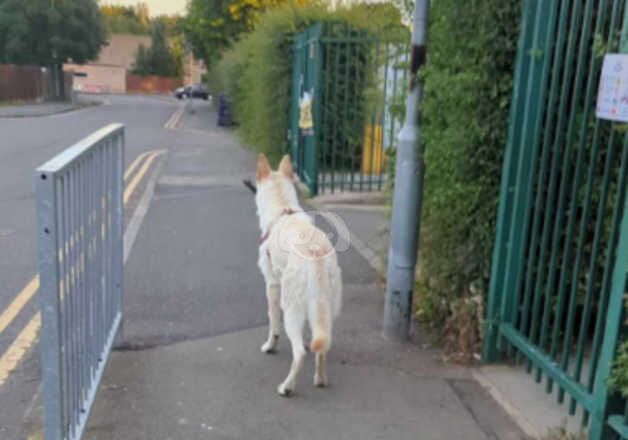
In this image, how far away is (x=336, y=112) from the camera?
10875 mm

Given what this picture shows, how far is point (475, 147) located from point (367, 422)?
192 cm

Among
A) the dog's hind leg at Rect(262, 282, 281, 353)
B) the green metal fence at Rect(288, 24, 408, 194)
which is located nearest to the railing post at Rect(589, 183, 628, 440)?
the dog's hind leg at Rect(262, 282, 281, 353)

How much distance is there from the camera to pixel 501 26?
3953 mm

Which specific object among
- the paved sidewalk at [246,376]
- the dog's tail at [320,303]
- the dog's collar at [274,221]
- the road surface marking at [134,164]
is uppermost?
the dog's collar at [274,221]

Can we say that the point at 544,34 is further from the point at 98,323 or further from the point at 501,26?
the point at 98,323

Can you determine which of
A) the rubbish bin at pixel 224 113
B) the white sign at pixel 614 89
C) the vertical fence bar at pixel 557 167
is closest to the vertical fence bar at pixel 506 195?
the vertical fence bar at pixel 557 167

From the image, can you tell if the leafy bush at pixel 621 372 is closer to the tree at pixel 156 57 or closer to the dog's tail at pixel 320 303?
the dog's tail at pixel 320 303

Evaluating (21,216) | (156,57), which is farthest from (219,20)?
(156,57)

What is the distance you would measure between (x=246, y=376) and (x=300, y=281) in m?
0.86

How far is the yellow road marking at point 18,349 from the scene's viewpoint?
13.8ft

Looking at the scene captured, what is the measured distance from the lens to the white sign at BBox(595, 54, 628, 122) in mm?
2941

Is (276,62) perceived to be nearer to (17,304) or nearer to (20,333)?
(17,304)

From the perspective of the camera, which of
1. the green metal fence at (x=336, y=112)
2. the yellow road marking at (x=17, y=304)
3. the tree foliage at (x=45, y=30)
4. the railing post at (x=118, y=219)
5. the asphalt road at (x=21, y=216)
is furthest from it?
the tree foliage at (x=45, y=30)

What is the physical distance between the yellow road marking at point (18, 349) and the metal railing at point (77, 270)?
2.45 feet
